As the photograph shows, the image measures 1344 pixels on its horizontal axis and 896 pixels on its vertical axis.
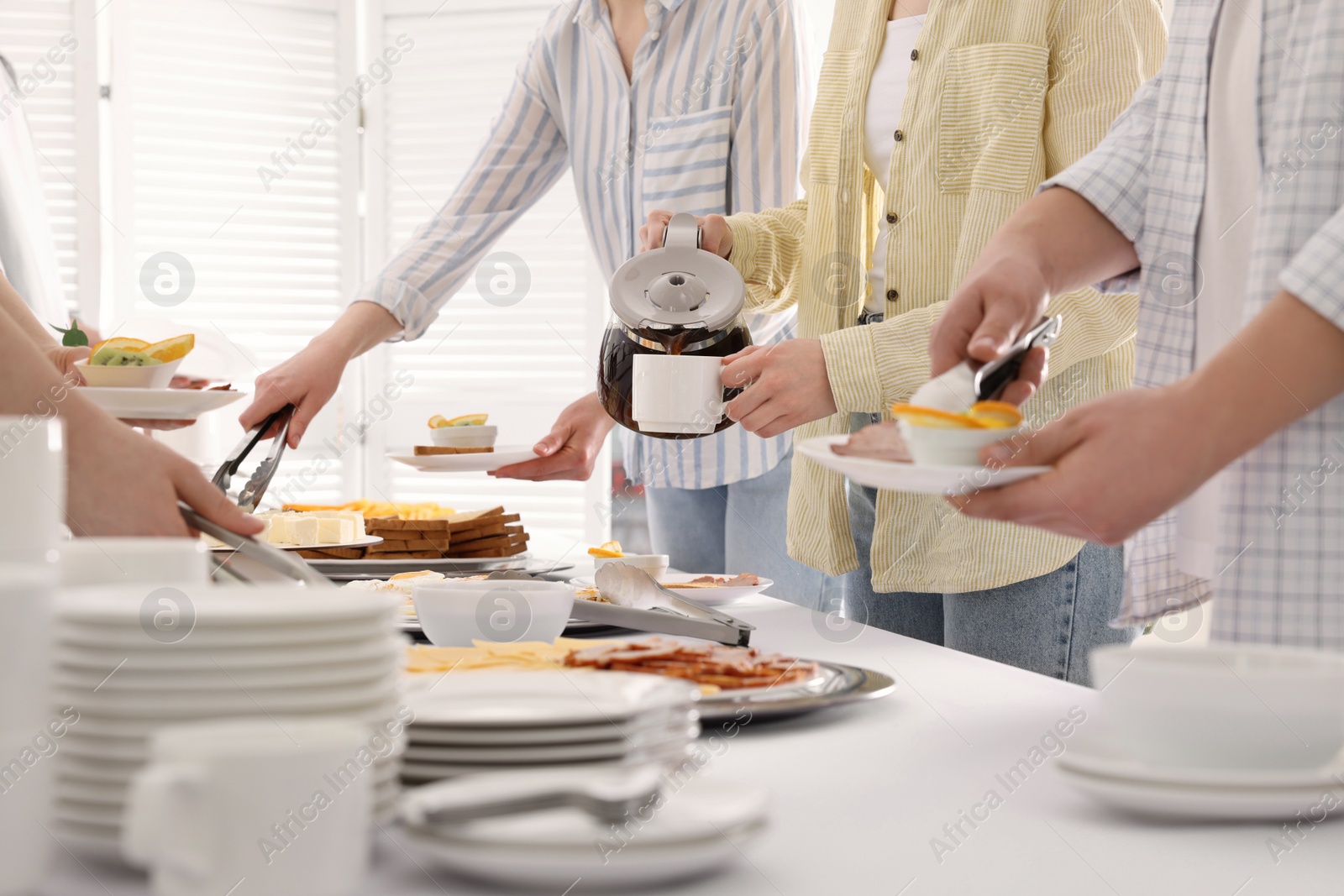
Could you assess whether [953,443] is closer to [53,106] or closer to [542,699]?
[542,699]

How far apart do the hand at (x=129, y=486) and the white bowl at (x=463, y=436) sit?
3.11ft

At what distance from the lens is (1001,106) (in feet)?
4.77

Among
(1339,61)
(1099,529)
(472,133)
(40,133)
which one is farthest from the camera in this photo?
(472,133)

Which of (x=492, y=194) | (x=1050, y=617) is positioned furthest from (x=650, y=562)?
(x=492, y=194)

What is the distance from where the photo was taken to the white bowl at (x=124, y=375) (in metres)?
1.33

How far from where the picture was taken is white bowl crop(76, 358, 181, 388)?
1332 mm

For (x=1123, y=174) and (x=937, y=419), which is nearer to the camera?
(x=937, y=419)

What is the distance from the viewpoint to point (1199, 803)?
1.91 feet

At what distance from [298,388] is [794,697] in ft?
3.78

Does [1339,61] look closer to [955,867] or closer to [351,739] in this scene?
[955,867]

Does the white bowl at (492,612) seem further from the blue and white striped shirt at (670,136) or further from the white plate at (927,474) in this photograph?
the blue and white striped shirt at (670,136)

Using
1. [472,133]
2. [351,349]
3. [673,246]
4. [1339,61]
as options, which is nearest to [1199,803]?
[1339,61]

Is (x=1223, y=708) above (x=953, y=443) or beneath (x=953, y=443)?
beneath

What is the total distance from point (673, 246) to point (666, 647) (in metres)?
0.57
